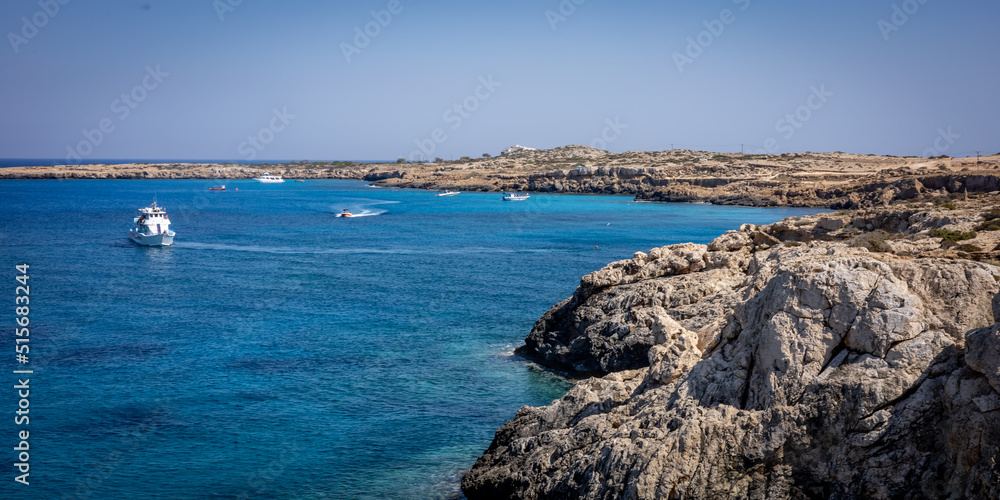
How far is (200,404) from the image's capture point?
22750 mm

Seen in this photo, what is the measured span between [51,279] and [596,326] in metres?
34.9

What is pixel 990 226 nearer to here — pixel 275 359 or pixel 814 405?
pixel 814 405

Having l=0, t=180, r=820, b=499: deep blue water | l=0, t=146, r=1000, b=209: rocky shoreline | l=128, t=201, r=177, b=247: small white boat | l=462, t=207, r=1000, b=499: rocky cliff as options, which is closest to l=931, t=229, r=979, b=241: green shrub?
l=462, t=207, r=1000, b=499: rocky cliff

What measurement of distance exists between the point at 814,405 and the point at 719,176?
117 metres

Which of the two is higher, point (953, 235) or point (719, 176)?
point (719, 176)

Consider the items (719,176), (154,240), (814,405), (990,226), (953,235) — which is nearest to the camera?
(814,405)

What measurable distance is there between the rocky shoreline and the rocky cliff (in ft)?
200

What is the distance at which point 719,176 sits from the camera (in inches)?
4867

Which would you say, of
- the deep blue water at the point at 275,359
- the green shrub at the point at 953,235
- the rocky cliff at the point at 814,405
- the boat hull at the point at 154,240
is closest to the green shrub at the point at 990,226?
the green shrub at the point at 953,235

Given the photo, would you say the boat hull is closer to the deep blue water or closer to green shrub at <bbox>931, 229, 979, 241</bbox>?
the deep blue water

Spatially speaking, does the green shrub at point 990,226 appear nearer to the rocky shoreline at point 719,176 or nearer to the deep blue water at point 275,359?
the deep blue water at point 275,359

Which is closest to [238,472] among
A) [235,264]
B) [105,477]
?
[105,477]

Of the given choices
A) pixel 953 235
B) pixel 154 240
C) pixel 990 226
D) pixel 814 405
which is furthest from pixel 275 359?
pixel 154 240

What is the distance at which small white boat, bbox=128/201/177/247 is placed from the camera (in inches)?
2375
